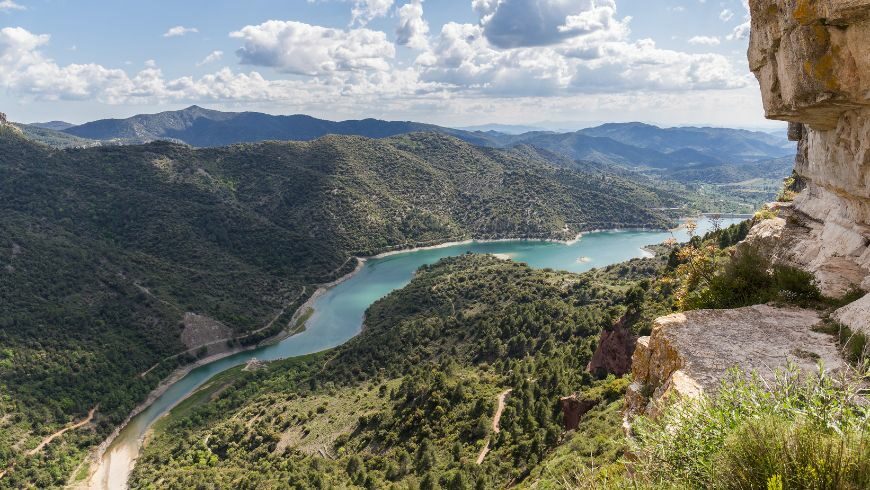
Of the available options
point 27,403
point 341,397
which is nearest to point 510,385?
point 341,397

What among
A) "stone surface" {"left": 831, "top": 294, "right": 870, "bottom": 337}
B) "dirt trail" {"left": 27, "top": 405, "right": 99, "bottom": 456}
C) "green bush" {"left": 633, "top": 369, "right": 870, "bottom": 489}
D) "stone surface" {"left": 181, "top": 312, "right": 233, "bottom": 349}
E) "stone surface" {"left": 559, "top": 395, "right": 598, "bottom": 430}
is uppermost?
"green bush" {"left": 633, "top": 369, "right": 870, "bottom": 489}

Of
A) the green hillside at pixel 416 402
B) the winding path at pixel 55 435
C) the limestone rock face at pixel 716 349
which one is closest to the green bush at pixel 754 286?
the limestone rock face at pixel 716 349

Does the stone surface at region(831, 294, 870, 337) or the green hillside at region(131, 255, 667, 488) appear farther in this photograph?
the green hillside at region(131, 255, 667, 488)

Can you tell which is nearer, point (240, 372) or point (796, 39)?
point (796, 39)

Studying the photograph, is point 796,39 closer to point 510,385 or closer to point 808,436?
point 808,436

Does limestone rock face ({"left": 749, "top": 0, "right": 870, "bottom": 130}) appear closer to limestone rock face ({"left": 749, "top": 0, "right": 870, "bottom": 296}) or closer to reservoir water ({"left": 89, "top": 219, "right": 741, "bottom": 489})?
limestone rock face ({"left": 749, "top": 0, "right": 870, "bottom": 296})

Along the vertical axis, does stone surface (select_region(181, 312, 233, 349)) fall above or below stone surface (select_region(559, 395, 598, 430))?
below

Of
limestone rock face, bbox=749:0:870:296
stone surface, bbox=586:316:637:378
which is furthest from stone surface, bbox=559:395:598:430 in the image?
limestone rock face, bbox=749:0:870:296
